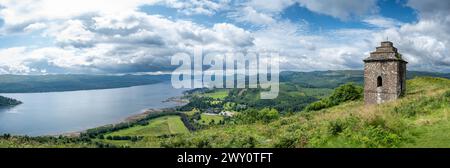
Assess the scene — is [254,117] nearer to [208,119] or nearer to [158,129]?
[158,129]

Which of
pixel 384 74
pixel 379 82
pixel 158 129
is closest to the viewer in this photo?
pixel 384 74

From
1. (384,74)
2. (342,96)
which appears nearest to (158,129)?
(342,96)

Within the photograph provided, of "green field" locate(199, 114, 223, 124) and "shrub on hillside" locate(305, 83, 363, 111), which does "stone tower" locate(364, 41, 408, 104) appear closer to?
"shrub on hillside" locate(305, 83, 363, 111)

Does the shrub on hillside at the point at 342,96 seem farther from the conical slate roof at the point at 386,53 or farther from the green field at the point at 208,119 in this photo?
the green field at the point at 208,119

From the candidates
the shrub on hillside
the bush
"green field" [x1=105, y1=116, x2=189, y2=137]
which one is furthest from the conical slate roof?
"green field" [x1=105, y1=116, x2=189, y2=137]

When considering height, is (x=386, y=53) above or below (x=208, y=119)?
above

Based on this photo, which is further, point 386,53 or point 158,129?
point 158,129
